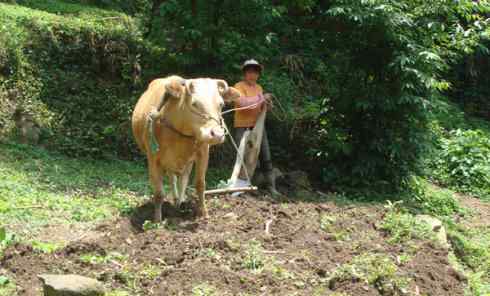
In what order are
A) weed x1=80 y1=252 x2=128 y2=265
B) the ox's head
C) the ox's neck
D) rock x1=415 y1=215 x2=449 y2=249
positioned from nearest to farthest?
weed x1=80 y1=252 x2=128 y2=265 → the ox's head → the ox's neck → rock x1=415 y1=215 x2=449 y2=249

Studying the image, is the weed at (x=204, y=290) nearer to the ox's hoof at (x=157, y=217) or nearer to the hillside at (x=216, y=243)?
the hillside at (x=216, y=243)

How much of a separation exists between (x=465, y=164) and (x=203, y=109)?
731 cm

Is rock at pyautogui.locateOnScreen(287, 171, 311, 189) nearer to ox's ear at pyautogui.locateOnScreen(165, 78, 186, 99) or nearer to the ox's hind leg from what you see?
the ox's hind leg

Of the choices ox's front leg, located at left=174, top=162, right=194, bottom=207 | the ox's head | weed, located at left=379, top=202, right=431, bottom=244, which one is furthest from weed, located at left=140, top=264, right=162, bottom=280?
weed, located at left=379, top=202, right=431, bottom=244

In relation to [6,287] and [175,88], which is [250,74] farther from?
[6,287]

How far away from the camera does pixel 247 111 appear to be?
8.37 m

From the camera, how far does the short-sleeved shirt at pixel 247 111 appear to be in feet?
27.3

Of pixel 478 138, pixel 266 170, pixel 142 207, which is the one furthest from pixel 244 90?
pixel 478 138

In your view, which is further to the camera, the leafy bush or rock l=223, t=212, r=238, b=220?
the leafy bush

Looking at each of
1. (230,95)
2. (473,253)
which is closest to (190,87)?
(230,95)

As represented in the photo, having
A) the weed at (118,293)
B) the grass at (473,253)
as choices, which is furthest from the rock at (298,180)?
the weed at (118,293)

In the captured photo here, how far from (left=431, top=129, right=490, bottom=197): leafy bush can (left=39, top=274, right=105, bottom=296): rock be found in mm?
8438

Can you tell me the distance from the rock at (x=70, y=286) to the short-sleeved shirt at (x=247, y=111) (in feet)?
13.3

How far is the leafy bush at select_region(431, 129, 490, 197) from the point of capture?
11.6 m
